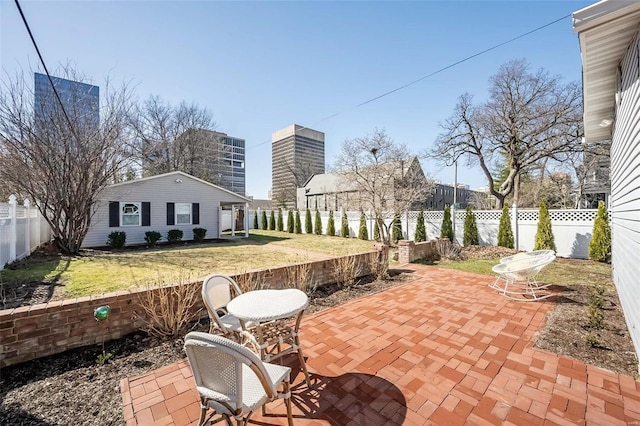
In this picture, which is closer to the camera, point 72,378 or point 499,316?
point 72,378

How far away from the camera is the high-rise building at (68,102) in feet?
29.3

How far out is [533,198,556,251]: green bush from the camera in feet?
31.2

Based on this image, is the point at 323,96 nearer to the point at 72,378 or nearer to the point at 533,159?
the point at 72,378

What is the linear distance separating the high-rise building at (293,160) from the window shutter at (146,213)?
3095 centimetres

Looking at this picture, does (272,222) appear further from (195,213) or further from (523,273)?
(523,273)

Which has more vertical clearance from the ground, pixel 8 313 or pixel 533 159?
pixel 533 159

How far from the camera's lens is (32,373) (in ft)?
8.43

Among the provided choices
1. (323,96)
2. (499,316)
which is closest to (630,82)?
(499,316)

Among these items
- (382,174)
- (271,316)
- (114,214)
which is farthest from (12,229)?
(382,174)

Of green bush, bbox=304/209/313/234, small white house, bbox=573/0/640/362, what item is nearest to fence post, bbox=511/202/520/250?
small white house, bbox=573/0/640/362

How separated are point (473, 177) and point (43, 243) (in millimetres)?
25484

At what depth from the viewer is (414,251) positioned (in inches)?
337

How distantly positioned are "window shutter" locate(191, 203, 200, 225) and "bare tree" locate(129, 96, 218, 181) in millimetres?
8763

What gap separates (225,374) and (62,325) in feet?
8.55
